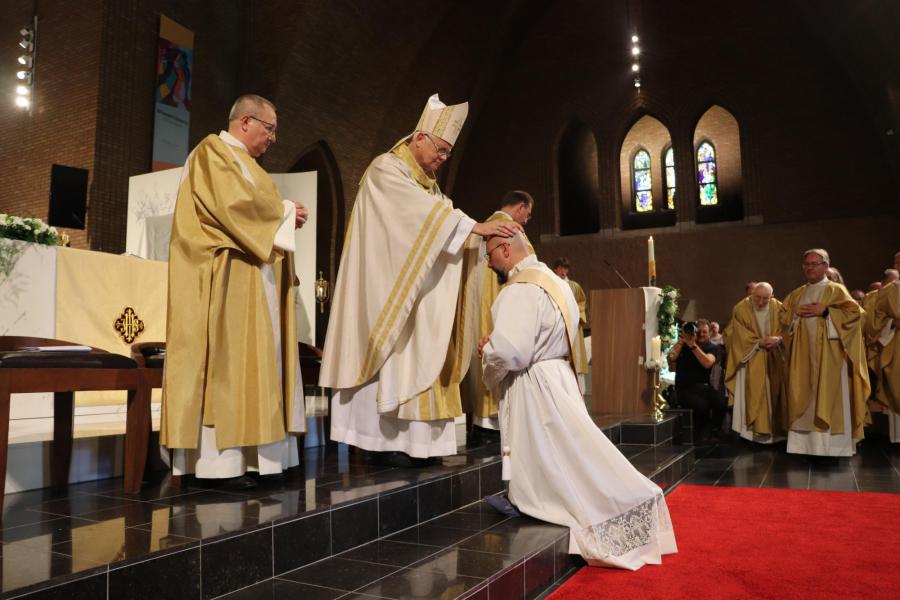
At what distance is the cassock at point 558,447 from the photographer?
3.23m

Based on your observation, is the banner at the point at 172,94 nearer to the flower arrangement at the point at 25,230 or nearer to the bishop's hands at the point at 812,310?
the flower arrangement at the point at 25,230

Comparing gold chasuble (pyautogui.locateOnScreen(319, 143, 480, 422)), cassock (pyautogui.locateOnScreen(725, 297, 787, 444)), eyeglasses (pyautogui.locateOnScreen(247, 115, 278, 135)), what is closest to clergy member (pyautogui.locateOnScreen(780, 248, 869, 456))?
cassock (pyautogui.locateOnScreen(725, 297, 787, 444))

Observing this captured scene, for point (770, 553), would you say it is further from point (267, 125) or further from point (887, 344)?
point (887, 344)

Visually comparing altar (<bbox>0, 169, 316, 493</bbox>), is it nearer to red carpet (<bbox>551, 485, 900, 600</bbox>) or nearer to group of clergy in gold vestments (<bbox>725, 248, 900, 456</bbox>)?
red carpet (<bbox>551, 485, 900, 600</bbox>)

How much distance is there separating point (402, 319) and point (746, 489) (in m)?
3.25

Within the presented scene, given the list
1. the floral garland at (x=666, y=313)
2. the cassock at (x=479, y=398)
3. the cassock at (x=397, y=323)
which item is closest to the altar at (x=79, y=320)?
the cassock at (x=397, y=323)

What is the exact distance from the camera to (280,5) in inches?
498

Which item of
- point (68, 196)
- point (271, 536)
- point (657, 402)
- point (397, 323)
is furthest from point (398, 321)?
point (68, 196)

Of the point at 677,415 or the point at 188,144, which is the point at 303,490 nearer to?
the point at 677,415

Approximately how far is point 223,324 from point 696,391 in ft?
20.2

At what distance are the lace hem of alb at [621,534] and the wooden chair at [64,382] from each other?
6.67 feet

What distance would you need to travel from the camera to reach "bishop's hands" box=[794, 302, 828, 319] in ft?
22.5

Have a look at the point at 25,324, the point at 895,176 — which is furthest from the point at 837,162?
the point at 25,324

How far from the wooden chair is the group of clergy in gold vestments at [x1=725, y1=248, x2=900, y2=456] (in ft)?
19.7
